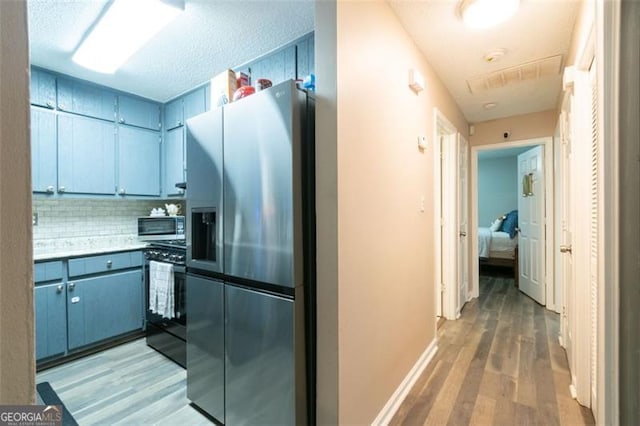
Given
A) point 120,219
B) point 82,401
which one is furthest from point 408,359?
point 120,219

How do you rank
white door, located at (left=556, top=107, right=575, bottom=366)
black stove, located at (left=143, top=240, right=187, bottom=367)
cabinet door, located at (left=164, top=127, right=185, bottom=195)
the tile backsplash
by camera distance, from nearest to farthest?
white door, located at (left=556, top=107, right=575, bottom=366), black stove, located at (left=143, top=240, right=187, bottom=367), the tile backsplash, cabinet door, located at (left=164, top=127, right=185, bottom=195)

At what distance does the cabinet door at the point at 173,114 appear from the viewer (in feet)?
10.6

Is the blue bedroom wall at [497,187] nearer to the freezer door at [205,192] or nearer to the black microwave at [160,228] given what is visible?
the black microwave at [160,228]

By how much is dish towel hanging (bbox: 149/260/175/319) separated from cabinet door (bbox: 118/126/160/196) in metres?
1.11

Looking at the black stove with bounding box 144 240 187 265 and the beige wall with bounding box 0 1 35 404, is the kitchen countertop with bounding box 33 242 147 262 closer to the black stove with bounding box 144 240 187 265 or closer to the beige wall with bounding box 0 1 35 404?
the black stove with bounding box 144 240 187 265

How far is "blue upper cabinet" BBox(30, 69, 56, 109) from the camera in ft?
8.28

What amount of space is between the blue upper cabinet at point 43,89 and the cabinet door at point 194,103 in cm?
111

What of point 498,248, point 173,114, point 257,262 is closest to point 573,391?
point 257,262

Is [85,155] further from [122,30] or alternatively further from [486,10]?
[486,10]

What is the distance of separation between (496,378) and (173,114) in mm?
4038

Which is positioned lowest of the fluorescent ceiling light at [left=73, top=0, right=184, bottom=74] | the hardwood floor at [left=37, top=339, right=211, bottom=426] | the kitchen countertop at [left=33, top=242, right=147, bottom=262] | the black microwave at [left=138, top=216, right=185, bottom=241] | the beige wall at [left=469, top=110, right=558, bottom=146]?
the hardwood floor at [left=37, top=339, right=211, bottom=426]

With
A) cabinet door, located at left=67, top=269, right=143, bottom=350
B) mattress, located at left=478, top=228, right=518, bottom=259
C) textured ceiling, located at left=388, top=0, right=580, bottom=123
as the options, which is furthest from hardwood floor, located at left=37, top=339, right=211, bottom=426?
mattress, located at left=478, top=228, right=518, bottom=259

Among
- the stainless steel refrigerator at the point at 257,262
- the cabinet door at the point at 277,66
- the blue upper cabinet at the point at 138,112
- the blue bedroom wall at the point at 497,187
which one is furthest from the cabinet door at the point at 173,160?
the blue bedroom wall at the point at 497,187

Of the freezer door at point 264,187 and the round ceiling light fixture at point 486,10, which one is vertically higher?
the round ceiling light fixture at point 486,10
